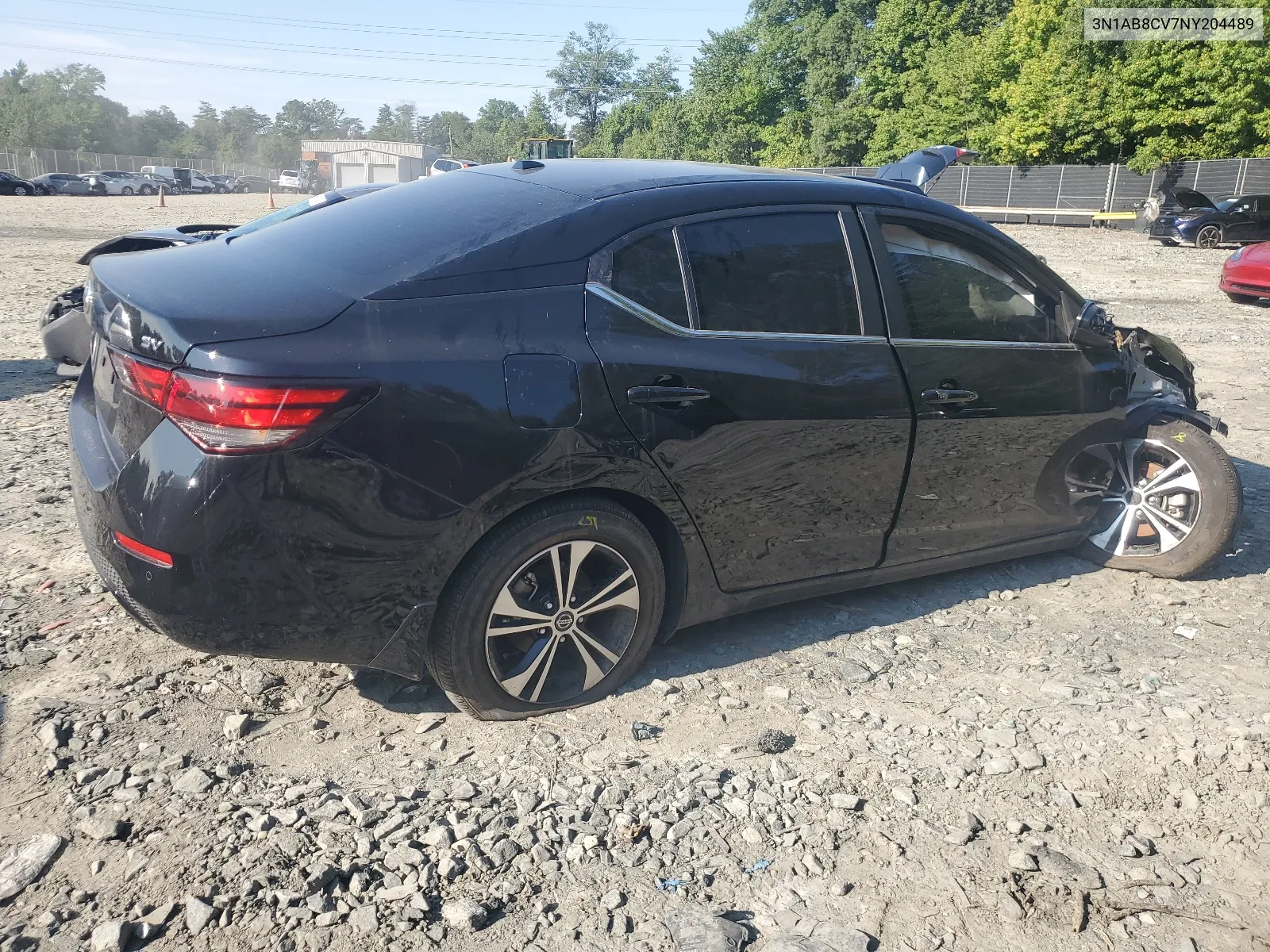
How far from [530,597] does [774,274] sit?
142 cm

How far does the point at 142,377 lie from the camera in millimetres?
2934

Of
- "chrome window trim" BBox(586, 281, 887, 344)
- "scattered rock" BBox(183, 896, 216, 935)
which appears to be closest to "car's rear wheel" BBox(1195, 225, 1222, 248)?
"chrome window trim" BBox(586, 281, 887, 344)

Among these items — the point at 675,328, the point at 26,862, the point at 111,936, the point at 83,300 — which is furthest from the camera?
the point at 83,300

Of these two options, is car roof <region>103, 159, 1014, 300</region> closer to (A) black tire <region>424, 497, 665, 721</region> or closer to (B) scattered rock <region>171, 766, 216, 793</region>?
(A) black tire <region>424, 497, 665, 721</region>

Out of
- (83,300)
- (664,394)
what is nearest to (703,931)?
(664,394)

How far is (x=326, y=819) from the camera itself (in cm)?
289

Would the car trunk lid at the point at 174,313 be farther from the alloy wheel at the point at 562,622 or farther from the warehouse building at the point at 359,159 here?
the warehouse building at the point at 359,159

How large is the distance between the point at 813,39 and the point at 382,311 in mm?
71671

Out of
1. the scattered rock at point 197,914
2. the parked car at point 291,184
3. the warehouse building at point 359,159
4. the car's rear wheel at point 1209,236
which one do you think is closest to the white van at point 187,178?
the parked car at point 291,184

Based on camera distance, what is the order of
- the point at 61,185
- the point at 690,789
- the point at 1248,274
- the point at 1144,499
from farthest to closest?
1. the point at 61,185
2. the point at 1248,274
3. the point at 1144,499
4. the point at 690,789

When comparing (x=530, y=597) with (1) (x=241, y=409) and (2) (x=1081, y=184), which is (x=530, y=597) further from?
(2) (x=1081, y=184)

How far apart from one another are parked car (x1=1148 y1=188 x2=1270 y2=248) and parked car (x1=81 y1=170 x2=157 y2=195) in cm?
5122

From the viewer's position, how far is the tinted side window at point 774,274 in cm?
356

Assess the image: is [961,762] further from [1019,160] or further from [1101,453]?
[1019,160]
